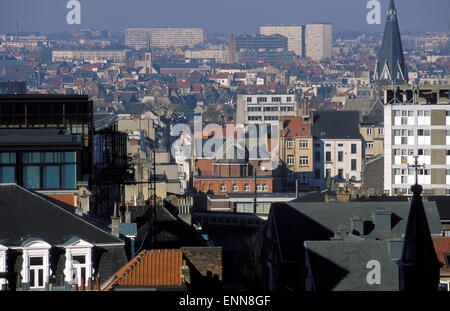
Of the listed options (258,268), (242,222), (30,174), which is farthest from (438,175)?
(30,174)

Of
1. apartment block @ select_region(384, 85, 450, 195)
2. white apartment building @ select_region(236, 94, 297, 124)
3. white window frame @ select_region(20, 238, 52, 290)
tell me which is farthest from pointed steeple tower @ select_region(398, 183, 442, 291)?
white apartment building @ select_region(236, 94, 297, 124)

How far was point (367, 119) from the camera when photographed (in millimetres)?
119750

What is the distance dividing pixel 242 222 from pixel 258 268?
19.5 metres

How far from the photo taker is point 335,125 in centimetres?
10525

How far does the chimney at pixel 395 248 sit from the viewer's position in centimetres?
3197

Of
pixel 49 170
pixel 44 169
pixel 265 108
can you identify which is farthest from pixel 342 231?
pixel 265 108

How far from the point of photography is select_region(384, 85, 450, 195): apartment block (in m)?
62.0

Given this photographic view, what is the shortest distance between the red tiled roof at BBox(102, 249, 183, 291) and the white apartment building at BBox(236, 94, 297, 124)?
139641 millimetres

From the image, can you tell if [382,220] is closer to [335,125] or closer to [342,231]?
[342,231]

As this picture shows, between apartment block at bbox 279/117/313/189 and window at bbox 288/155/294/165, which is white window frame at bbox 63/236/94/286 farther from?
window at bbox 288/155/294/165

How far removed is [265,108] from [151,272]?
5686 inches

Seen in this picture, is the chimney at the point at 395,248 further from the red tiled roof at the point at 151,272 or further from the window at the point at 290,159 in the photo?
the window at the point at 290,159
